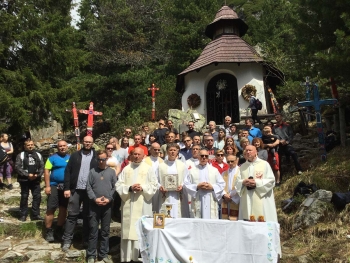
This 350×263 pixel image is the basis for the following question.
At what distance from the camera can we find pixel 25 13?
12344mm

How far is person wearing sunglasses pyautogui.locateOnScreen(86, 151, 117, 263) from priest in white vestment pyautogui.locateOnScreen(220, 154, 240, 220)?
182 centimetres

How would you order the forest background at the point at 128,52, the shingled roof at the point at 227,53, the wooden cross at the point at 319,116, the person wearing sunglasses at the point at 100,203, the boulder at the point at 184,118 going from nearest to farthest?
the person wearing sunglasses at the point at 100,203, the forest background at the point at 128,52, the wooden cross at the point at 319,116, the boulder at the point at 184,118, the shingled roof at the point at 227,53

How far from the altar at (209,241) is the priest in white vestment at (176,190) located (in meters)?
0.77

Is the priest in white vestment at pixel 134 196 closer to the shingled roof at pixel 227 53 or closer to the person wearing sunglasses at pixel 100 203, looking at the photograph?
the person wearing sunglasses at pixel 100 203

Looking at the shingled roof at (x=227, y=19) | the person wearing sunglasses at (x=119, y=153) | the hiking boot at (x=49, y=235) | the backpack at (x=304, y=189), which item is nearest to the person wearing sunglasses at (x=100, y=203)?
the hiking boot at (x=49, y=235)

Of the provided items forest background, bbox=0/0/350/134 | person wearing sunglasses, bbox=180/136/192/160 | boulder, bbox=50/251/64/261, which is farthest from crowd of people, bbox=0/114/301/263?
forest background, bbox=0/0/350/134

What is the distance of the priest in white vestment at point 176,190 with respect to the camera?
232 inches

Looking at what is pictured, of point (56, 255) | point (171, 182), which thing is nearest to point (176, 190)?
point (171, 182)

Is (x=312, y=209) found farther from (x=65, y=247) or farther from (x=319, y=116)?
(x=65, y=247)

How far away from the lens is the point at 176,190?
587 centimetres

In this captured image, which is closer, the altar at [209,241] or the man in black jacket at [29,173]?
the altar at [209,241]

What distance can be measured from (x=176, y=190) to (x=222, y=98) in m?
11.6

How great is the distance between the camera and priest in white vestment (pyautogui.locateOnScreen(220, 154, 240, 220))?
19.2ft

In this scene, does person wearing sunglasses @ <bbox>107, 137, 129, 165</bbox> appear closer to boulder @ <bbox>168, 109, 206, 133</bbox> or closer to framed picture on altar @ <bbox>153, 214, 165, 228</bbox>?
framed picture on altar @ <bbox>153, 214, 165, 228</bbox>
